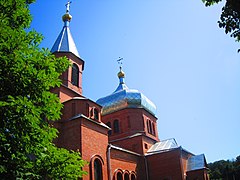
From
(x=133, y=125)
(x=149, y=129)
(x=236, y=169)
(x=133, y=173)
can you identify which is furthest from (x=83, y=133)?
(x=236, y=169)

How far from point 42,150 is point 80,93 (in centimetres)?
1057

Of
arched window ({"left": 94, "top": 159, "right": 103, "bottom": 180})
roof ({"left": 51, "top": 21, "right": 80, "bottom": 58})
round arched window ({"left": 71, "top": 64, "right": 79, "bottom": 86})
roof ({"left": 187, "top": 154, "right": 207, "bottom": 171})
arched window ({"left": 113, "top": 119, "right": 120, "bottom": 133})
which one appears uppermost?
roof ({"left": 51, "top": 21, "right": 80, "bottom": 58})

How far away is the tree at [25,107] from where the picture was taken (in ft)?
21.7

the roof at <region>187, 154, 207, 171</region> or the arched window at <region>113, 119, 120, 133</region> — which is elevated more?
the arched window at <region>113, 119, 120, 133</region>

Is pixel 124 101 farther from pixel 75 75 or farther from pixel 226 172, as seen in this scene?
pixel 226 172

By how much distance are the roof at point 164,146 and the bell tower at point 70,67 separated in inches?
324

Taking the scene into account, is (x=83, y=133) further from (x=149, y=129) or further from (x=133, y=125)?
(x=149, y=129)

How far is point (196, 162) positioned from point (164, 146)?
2829mm

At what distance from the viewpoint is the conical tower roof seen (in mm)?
18222

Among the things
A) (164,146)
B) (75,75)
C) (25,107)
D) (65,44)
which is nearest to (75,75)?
(75,75)

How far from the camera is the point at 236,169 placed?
42219 millimetres

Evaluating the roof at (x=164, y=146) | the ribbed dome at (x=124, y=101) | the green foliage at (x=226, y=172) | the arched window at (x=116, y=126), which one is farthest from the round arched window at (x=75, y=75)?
the green foliage at (x=226, y=172)

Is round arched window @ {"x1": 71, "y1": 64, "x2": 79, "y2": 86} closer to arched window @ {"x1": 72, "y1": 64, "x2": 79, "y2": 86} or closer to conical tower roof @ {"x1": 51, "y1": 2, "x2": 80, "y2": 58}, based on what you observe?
arched window @ {"x1": 72, "y1": 64, "x2": 79, "y2": 86}

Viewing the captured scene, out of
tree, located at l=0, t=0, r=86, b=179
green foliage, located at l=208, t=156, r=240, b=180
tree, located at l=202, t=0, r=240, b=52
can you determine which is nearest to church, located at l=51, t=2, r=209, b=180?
tree, located at l=0, t=0, r=86, b=179
